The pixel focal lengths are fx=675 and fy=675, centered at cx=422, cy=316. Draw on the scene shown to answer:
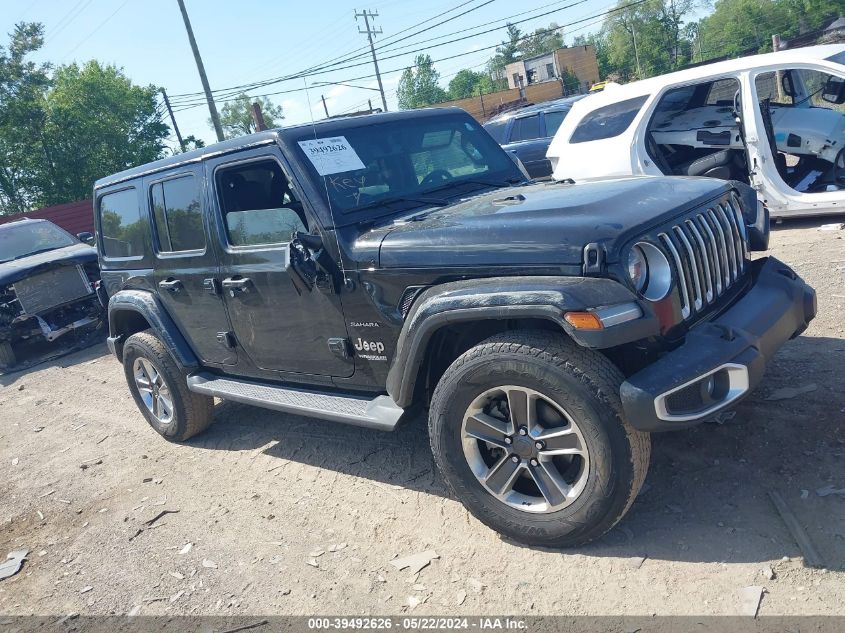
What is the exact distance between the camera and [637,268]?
2727mm

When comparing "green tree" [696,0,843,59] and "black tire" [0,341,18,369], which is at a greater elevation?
"green tree" [696,0,843,59]

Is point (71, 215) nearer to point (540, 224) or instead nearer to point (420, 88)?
point (540, 224)

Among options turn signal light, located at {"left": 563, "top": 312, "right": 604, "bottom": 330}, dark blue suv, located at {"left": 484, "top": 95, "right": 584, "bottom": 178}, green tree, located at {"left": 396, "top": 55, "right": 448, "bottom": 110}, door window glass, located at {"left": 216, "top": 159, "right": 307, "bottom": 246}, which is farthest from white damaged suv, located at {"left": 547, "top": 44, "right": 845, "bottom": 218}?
green tree, located at {"left": 396, "top": 55, "right": 448, "bottom": 110}

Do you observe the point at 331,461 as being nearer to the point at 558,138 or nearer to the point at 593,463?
the point at 593,463

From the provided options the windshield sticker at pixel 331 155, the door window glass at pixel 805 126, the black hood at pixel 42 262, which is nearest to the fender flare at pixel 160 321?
the windshield sticker at pixel 331 155

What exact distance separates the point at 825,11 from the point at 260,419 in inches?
2631

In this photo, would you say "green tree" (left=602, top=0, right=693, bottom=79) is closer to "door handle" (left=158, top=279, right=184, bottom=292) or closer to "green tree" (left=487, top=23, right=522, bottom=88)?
"green tree" (left=487, top=23, right=522, bottom=88)

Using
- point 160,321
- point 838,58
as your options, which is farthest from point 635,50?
point 160,321

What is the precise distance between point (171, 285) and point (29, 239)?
7116mm

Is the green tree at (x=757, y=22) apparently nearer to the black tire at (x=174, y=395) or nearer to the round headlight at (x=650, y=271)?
the black tire at (x=174, y=395)

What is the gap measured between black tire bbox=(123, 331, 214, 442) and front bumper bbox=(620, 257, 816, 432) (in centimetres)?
345

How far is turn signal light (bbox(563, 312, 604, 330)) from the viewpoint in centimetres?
254

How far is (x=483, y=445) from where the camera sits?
10.2 feet

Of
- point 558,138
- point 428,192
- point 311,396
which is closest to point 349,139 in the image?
point 428,192
